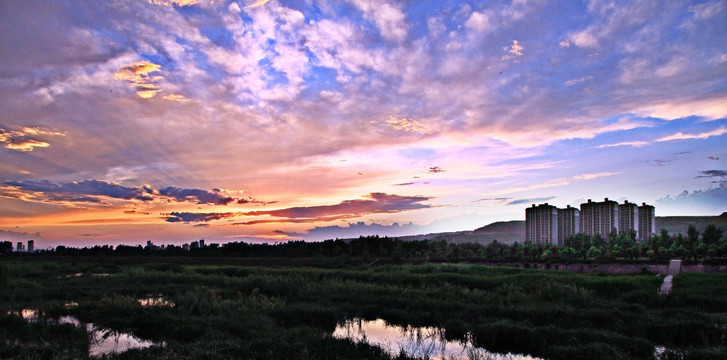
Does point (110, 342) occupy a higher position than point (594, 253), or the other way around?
point (110, 342)

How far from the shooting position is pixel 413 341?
1576 cm

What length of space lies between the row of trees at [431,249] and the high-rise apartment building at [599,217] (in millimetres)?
32905

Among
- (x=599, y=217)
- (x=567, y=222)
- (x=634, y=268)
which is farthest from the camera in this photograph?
(x=567, y=222)

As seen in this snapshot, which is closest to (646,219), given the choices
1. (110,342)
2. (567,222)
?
(567,222)

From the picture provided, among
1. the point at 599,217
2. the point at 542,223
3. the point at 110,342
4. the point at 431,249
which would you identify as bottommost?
the point at 431,249

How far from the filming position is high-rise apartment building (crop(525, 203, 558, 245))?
13288 centimetres

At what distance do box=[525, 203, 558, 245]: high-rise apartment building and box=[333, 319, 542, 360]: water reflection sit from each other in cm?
12467

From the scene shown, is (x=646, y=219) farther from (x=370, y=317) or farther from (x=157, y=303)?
(x=157, y=303)

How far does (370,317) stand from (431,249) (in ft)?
236

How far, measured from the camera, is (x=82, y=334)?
14961 mm

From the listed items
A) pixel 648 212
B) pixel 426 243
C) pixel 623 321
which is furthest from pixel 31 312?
pixel 648 212

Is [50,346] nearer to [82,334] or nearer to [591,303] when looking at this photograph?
[82,334]

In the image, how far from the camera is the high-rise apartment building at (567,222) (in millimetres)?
130250

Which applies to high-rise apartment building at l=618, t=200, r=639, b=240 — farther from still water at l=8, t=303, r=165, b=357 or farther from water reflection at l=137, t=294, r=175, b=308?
still water at l=8, t=303, r=165, b=357
